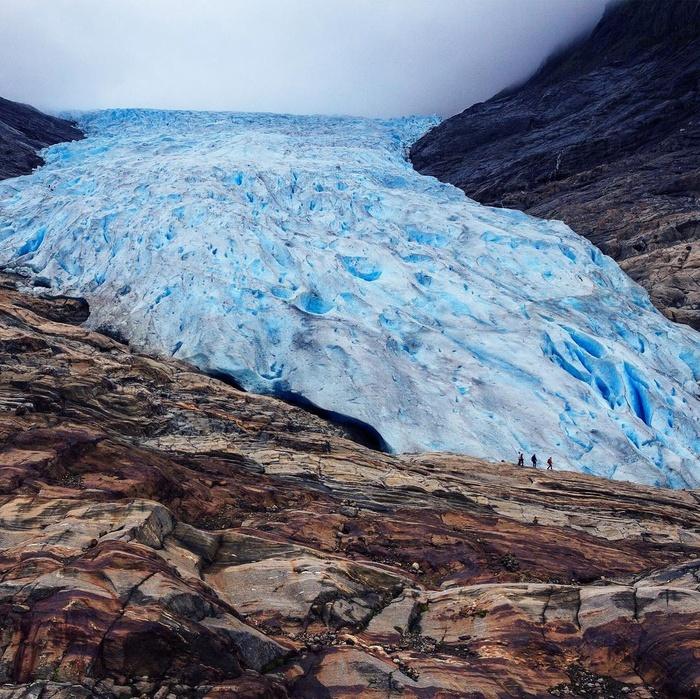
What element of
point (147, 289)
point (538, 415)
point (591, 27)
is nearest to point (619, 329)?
point (538, 415)

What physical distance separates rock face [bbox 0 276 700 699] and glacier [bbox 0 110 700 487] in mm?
3240

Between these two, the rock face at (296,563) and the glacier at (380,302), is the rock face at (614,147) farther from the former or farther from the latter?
the rock face at (296,563)

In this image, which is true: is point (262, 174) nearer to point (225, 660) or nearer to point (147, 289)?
point (147, 289)

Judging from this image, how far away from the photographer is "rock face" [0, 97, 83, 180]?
3603cm

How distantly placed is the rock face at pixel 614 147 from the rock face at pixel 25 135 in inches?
985

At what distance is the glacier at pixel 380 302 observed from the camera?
19219 millimetres

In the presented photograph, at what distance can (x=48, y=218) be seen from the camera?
27.4 m

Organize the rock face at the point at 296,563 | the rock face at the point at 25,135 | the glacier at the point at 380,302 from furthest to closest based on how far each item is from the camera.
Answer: the rock face at the point at 25,135 < the glacier at the point at 380,302 < the rock face at the point at 296,563

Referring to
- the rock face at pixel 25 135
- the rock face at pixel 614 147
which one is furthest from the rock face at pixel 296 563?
the rock face at pixel 25 135

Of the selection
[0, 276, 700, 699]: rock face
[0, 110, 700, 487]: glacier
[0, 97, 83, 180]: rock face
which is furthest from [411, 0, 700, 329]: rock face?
[0, 97, 83, 180]: rock face

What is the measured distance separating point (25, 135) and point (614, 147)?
125 feet

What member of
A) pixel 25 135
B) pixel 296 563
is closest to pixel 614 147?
pixel 25 135

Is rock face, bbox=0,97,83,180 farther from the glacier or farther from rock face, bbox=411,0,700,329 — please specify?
rock face, bbox=411,0,700,329

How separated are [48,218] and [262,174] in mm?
10076
